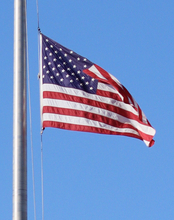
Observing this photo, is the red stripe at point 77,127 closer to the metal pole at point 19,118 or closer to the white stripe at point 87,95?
the white stripe at point 87,95

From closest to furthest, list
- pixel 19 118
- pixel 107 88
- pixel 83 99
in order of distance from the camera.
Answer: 1. pixel 19 118
2. pixel 83 99
3. pixel 107 88

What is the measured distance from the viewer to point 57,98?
16484mm

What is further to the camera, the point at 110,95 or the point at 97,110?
the point at 110,95

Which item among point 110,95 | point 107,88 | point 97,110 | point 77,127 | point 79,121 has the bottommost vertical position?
point 77,127

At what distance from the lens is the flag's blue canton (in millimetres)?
16891

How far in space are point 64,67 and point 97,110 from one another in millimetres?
1724

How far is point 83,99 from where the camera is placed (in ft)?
55.8

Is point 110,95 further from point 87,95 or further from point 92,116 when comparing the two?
point 92,116

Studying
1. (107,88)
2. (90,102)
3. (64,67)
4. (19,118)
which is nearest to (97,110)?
(90,102)

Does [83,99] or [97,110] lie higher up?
[83,99]

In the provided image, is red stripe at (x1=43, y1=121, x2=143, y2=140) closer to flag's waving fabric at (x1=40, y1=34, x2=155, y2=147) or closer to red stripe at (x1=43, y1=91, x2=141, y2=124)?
flag's waving fabric at (x1=40, y1=34, x2=155, y2=147)

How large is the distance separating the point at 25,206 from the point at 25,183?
0.54m

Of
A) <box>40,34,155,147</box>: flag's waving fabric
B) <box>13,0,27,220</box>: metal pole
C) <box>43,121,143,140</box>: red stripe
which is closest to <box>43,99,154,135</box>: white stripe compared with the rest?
<box>40,34,155,147</box>: flag's waving fabric

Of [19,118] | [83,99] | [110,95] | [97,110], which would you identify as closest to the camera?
[19,118]
